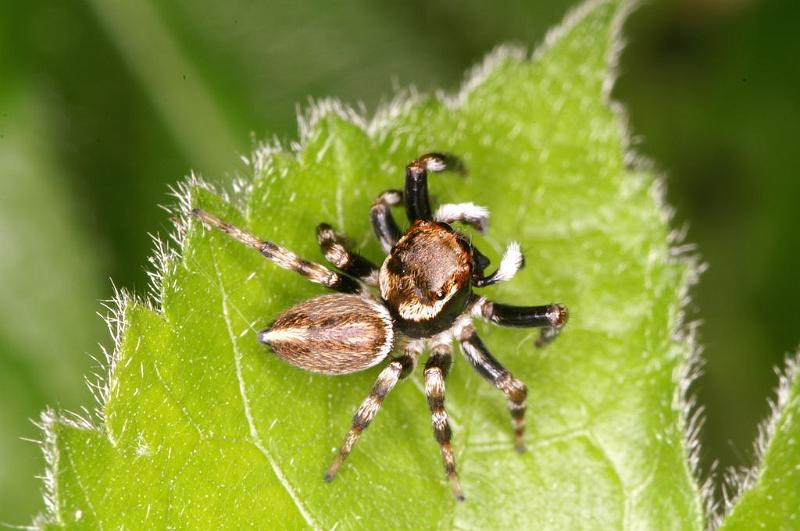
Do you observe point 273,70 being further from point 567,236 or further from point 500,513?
point 500,513

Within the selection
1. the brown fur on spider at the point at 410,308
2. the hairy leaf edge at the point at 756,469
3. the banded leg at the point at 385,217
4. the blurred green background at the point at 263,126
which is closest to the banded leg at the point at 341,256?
the brown fur on spider at the point at 410,308

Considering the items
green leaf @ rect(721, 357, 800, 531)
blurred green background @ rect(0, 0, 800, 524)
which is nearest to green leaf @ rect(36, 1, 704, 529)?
green leaf @ rect(721, 357, 800, 531)

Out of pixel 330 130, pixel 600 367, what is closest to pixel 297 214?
pixel 330 130

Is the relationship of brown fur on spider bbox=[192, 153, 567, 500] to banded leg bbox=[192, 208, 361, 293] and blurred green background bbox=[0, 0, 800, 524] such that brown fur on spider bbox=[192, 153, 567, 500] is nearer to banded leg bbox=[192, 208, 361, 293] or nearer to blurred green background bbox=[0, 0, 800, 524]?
banded leg bbox=[192, 208, 361, 293]

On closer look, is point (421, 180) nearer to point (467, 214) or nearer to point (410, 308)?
point (467, 214)

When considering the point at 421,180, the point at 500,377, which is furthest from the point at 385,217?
the point at 500,377

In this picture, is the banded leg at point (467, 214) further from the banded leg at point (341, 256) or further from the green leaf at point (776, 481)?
the green leaf at point (776, 481)
